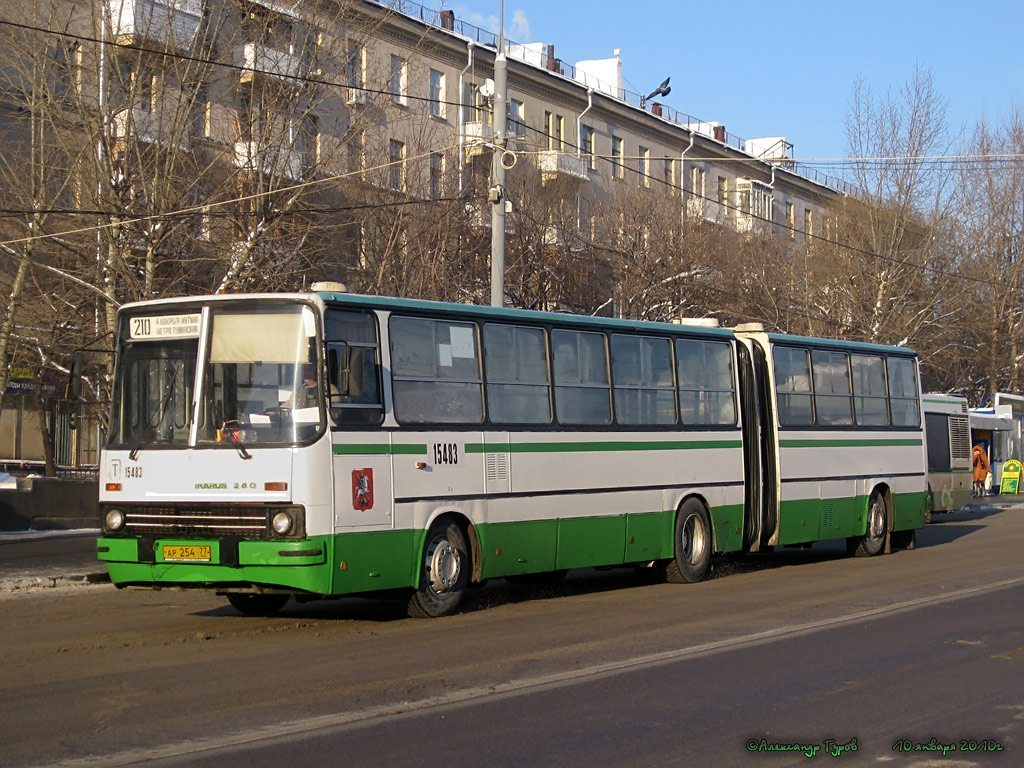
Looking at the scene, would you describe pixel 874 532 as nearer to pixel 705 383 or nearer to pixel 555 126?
pixel 705 383

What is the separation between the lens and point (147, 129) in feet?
82.3

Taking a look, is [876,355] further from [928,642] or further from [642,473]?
[928,642]

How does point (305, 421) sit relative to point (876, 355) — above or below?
below

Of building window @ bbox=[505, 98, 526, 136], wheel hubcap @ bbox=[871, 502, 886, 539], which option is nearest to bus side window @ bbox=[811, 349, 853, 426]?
wheel hubcap @ bbox=[871, 502, 886, 539]

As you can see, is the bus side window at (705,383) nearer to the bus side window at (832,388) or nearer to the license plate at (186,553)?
the bus side window at (832,388)

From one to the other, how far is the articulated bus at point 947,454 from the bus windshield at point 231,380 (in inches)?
792

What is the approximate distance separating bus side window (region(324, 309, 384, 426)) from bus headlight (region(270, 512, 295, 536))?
0.95m

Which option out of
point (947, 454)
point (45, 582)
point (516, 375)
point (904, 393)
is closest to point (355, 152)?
point (904, 393)

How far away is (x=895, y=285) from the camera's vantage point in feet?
150

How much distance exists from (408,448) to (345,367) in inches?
44.8

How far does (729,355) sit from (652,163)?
37.4 metres

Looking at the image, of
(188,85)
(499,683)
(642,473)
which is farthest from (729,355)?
(188,85)

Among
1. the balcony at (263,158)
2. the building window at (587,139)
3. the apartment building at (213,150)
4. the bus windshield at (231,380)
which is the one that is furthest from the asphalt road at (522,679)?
the building window at (587,139)

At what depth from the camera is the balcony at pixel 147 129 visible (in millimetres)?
24188
